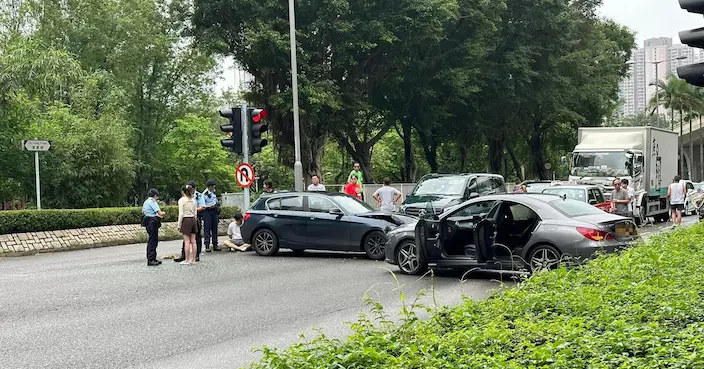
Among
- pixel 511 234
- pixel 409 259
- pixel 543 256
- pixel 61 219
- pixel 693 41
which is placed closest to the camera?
pixel 693 41

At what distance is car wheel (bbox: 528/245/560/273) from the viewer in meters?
10.4

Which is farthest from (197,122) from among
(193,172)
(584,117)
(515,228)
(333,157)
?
(515,228)

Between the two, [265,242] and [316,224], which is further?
[265,242]

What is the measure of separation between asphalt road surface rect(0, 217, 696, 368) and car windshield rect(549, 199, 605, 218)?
5.08 ft

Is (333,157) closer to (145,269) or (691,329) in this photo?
(145,269)

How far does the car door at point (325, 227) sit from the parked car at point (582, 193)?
20.6 feet

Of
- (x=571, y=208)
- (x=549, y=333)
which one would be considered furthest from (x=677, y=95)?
(x=549, y=333)

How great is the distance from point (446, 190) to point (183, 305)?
38.4 ft

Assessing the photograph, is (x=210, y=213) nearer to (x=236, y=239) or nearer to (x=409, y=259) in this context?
(x=236, y=239)

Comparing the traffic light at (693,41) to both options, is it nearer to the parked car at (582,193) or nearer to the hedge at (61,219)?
the parked car at (582,193)

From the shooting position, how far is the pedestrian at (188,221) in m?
14.2

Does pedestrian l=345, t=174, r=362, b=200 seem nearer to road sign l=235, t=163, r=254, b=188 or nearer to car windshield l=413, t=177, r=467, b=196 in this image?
car windshield l=413, t=177, r=467, b=196

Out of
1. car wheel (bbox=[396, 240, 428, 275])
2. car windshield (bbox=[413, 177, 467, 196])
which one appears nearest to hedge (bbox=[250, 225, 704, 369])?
car wheel (bbox=[396, 240, 428, 275])

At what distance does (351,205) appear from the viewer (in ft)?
49.8
